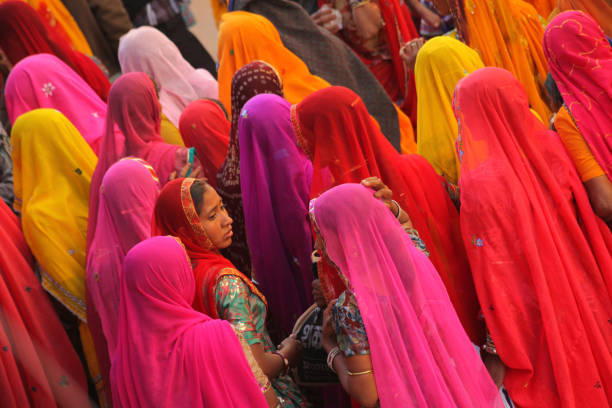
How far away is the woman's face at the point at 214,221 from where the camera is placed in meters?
2.56

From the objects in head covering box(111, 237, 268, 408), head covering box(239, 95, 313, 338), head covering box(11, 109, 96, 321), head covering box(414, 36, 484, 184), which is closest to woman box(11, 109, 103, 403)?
head covering box(11, 109, 96, 321)

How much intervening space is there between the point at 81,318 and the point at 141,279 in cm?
98

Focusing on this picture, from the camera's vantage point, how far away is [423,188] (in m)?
2.61

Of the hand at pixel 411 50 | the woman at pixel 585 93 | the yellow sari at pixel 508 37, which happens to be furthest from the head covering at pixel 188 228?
the yellow sari at pixel 508 37

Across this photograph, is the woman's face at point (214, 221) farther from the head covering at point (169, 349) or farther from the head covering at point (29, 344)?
the head covering at point (29, 344)

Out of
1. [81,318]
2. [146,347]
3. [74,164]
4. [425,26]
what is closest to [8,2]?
[74,164]

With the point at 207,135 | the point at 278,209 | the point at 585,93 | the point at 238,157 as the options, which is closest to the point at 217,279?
the point at 278,209

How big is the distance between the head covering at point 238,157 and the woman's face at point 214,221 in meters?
0.59

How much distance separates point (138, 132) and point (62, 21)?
6.22ft

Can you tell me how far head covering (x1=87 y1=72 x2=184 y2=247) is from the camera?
3.36 m

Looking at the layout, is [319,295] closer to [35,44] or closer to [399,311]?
[399,311]

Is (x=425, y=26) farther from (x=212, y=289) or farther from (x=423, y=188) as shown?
(x=212, y=289)

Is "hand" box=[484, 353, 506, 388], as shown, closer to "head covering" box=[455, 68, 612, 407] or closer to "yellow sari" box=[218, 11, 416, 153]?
"head covering" box=[455, 68, 612, 407]

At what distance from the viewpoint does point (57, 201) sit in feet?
10.5
